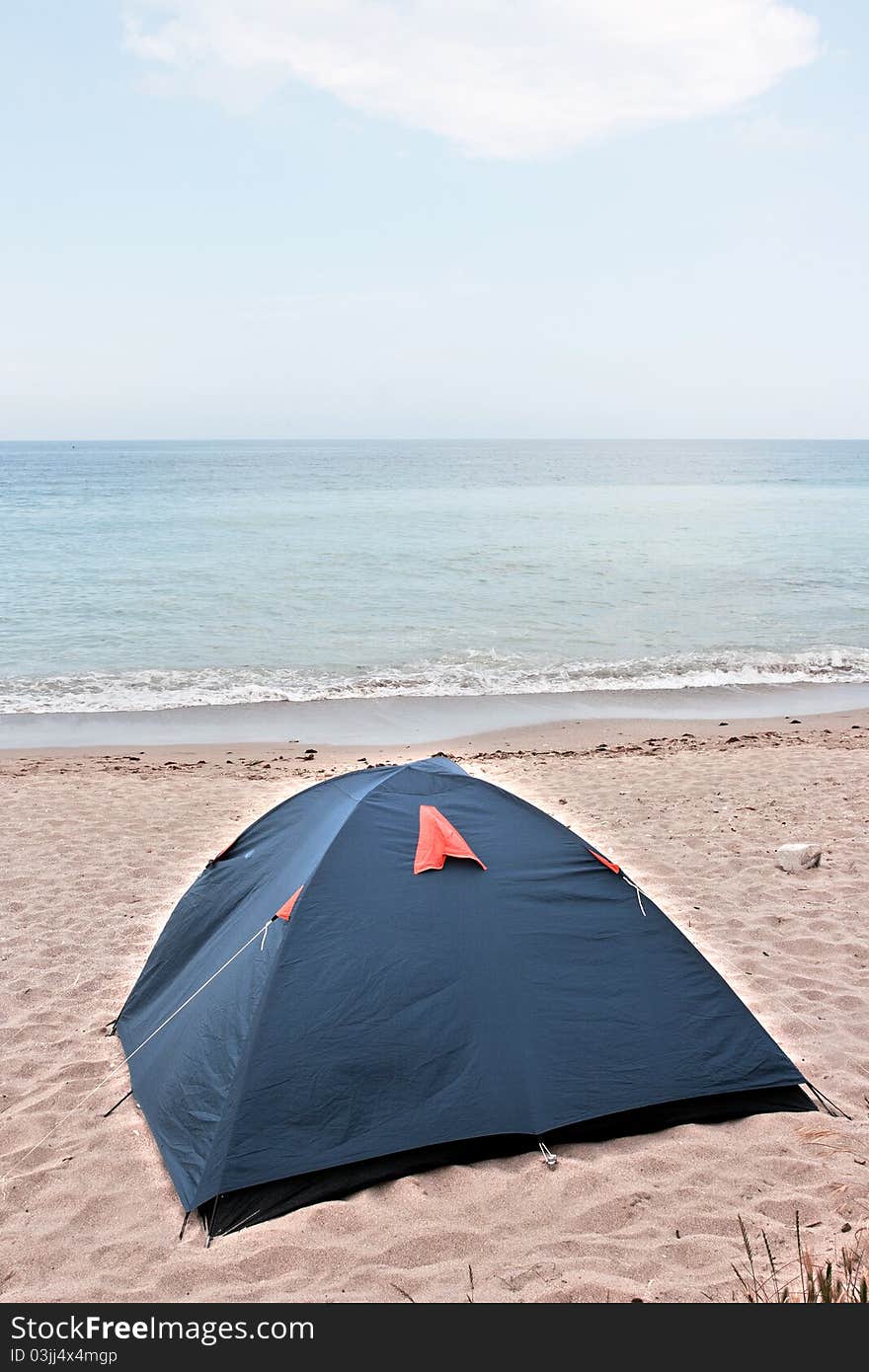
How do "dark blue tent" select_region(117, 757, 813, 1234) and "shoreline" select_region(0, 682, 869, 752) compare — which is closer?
"dark blue tent" select_region(117, 757, 813, 1234)

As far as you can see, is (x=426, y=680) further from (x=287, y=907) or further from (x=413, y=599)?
(x=287, y=907)

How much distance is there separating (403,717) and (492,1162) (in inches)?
434

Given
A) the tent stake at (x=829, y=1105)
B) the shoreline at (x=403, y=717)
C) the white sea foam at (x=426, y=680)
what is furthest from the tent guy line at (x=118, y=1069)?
the white sea foam at (x=426, y=680)

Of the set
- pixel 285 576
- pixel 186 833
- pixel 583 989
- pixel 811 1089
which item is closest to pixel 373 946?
pixel 583 989

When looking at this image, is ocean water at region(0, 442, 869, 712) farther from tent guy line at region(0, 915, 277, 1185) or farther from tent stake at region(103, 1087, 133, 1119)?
tent stake at region(103, 1087, 133, 1119)

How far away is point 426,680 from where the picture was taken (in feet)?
57.8

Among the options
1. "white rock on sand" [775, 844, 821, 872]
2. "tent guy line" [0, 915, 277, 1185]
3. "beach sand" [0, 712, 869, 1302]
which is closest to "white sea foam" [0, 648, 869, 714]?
Result: "beach sand" [0, 712, 869, 1302]

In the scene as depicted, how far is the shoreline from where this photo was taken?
14.2m

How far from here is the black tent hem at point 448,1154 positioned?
13.5 ft

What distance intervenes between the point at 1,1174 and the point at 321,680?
13.3m

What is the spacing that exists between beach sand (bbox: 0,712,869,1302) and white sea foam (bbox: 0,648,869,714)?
5.38 m

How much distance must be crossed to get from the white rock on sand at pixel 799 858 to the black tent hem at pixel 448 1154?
3.38 meters

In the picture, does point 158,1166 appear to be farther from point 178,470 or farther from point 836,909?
point 178,470

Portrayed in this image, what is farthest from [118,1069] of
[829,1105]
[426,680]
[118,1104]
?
[426,680]
